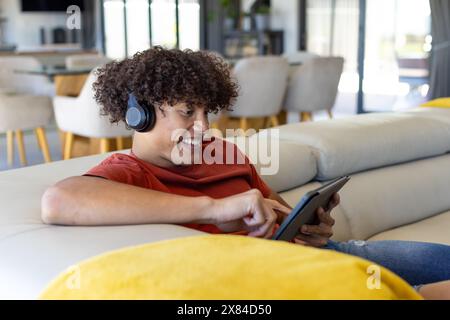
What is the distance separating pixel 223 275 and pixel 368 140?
4.66 feet

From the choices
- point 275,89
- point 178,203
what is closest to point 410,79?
point 275,89

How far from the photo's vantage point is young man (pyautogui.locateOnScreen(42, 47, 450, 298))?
4.14 ft

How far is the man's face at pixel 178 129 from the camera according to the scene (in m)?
1.45

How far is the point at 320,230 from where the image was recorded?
1.51 meters

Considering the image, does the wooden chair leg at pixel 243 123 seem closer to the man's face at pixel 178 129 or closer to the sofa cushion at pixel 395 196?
the sofa cushion at pixel 395 196

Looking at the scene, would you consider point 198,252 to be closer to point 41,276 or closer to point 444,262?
point 41,276

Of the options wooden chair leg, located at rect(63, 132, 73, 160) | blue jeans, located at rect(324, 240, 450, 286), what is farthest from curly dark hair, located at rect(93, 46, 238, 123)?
wooden chair leg, located at rect(63, 132, 73, 160)

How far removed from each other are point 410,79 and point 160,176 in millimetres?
5596

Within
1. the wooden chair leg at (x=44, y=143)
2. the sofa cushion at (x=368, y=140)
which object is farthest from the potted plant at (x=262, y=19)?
the sofa cushion at (x=368, y=140)

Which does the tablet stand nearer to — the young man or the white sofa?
the young man

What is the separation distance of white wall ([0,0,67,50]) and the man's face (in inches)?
395

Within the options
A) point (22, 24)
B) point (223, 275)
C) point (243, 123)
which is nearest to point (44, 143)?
point (243, 123)

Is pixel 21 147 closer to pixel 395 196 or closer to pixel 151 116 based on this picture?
pixel 395 196

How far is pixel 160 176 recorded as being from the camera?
146 cm
